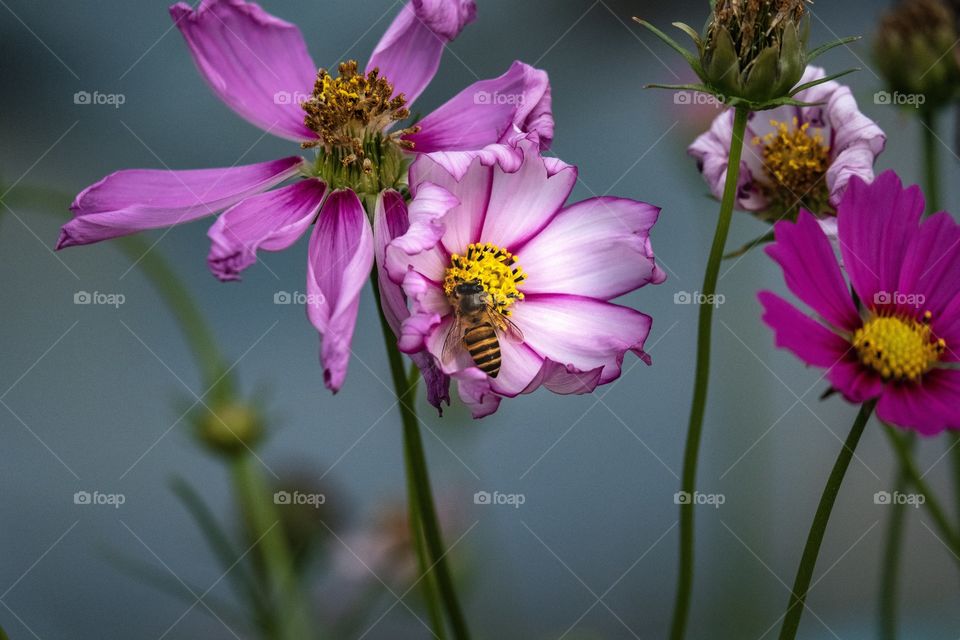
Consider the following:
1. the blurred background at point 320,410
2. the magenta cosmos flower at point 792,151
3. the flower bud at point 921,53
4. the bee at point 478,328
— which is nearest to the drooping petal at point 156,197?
the bee at point 478,328

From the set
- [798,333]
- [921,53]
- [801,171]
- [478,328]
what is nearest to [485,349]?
[478,328]

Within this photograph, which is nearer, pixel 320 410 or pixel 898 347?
pixel 898 347

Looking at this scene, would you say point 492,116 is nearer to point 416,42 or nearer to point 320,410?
point 416,42

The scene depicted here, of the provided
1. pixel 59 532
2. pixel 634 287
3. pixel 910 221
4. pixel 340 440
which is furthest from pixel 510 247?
pixel 59 532

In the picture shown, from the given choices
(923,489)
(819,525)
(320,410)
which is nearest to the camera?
(819,525)

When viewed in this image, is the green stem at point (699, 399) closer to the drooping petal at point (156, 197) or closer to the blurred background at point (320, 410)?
the drooping petal at point (156, 197)

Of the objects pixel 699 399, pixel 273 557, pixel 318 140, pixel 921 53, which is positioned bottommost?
pixel 273 557

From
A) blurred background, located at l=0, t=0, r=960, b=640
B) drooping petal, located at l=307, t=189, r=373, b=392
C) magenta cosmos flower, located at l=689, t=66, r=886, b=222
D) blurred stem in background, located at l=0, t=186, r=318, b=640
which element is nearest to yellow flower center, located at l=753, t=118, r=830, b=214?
magenta cosmos flower, located at l=689, t=66, r=886, b=222

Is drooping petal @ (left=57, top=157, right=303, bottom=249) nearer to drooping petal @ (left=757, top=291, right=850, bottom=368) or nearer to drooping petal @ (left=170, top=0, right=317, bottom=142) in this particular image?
drooping petal @ (left=170, top=0, right=317, bottom=142)
